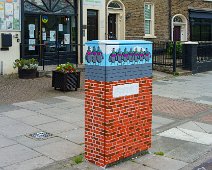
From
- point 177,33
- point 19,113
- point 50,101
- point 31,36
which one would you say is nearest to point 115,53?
point 19,113

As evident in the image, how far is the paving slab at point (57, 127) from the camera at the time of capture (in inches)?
300

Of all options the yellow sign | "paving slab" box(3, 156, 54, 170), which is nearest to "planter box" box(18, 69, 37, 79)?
the yellow sign

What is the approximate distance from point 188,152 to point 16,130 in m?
3.38

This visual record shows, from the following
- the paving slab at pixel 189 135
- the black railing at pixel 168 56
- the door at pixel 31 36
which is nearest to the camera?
the paving slab at pixel 189 135

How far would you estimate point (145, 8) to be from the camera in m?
21.7

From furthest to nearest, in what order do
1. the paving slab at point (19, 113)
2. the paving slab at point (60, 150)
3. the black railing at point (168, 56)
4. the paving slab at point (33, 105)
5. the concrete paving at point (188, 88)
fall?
the black railing at point (168, 56) → the concrete paving at point (188, 88) → the paving slab at point (33, 105) → the paving slab at point (19, 113) → the paving slab at point (60, 150)

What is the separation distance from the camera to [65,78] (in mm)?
11656

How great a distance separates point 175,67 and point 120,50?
476 inches

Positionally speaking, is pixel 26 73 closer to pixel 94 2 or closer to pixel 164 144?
pixel 94 2

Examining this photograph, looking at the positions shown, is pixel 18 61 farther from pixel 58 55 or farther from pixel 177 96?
pixel 177 96

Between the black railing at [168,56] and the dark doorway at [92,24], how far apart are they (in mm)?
3078

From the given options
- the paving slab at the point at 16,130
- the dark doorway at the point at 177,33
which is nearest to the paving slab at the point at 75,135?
the paving slab at the point at 16,130

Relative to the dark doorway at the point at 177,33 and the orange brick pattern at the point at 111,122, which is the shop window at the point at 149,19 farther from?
the orange brick pattern at the point at 111,122

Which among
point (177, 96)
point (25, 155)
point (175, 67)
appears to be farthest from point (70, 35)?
point (25, 155)
